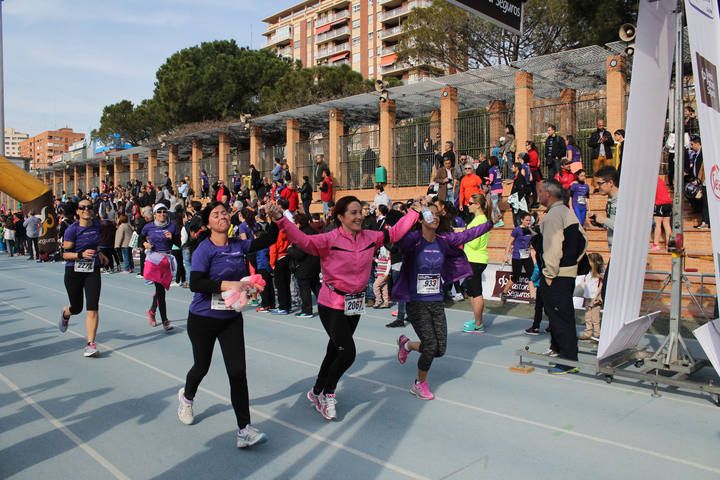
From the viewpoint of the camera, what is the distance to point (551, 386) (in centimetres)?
639

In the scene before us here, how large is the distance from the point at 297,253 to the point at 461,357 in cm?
360

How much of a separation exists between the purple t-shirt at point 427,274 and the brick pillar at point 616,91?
14051 millimetres

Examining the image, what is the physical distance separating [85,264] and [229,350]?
3.96m

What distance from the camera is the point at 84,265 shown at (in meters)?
7.76

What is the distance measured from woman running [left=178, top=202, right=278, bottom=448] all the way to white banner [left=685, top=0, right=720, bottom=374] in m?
4.01

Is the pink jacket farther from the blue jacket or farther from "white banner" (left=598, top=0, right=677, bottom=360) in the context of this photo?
"white banner" (left=598, top=0, right=677, bottom=360)

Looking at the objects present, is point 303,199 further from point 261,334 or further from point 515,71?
point 261,334

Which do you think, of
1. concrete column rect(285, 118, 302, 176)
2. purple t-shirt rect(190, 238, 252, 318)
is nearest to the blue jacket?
purple t-shirt rect(190, 238, 252, 318)

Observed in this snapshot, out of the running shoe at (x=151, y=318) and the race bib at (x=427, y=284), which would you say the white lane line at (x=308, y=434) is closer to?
the race bib at (x=427, y=284)

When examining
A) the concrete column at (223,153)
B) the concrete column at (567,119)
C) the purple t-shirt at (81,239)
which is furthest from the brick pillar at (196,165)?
the purple t-shirt at (81,239)

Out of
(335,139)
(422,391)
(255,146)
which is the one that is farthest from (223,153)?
(422,391)

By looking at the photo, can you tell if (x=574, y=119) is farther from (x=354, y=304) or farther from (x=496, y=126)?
(x=354, y=304)

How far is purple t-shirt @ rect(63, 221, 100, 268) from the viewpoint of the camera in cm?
773

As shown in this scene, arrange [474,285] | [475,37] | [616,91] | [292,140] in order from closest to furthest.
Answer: [474,285], [616,91], [292,140], [475,37]
